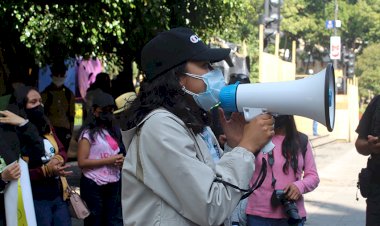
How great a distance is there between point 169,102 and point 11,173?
2928 mm

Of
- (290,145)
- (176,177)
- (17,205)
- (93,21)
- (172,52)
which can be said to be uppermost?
(172,52)

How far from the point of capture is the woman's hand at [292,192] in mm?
5344

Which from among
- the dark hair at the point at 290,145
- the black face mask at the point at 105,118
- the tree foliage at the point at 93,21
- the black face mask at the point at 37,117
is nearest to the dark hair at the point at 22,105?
the black face mask at the point at 37,117

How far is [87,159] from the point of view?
23.1ft

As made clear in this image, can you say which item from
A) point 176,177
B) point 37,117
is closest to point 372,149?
point 37,117

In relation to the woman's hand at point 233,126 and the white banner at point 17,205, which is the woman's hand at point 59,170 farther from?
the woman's hand at point 233,126

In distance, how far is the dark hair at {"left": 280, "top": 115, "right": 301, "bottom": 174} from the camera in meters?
5.52

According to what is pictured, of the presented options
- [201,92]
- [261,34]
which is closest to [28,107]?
[201,92]

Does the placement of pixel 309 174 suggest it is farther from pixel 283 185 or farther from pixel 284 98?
pixel 284 98

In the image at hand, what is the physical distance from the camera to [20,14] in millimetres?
10211

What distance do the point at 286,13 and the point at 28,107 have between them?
45.8 metres

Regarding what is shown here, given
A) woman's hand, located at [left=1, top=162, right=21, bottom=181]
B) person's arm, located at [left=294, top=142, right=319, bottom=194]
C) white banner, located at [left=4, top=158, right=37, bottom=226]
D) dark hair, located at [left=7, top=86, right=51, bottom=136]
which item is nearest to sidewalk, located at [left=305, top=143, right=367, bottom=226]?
person's arm, located at [left=294, top=142, right=319, bottom=194]

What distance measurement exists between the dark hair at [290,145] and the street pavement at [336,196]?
2720 mm

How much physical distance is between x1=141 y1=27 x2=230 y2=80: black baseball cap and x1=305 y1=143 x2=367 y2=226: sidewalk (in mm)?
7736
